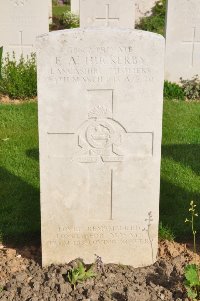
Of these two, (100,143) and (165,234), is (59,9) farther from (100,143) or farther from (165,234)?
(100,143)

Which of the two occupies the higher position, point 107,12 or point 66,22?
point 66,22

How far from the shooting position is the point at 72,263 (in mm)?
3625

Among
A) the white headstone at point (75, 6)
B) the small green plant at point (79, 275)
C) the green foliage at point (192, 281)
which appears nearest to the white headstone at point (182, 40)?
the small green plant at point (79, 275)

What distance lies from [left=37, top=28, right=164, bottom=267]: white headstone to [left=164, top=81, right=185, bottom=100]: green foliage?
467cm

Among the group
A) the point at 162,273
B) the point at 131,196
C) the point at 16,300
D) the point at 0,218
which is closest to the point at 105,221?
the point at 131,196

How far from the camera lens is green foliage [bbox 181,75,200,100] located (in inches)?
323

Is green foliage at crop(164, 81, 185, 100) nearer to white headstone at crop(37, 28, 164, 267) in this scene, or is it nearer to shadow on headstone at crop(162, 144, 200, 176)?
shadow on headstone at crop(162, 144, 200, 176)

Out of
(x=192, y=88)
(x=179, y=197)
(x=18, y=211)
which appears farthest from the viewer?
(x=192, y=88)

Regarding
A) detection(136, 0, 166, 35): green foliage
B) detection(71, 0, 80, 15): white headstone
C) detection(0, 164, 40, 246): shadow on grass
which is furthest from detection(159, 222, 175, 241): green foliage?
detection(71, 0, 80, 15): white headstone

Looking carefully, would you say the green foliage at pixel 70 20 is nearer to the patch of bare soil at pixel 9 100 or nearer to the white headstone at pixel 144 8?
the white headstone at pixel 144 8

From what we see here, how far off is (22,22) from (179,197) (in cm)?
451

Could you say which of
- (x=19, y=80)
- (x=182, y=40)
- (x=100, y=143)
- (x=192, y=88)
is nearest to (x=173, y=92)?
(x=192, y=88)

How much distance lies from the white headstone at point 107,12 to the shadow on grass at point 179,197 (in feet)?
10.5

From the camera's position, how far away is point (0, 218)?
4328 millimetres
